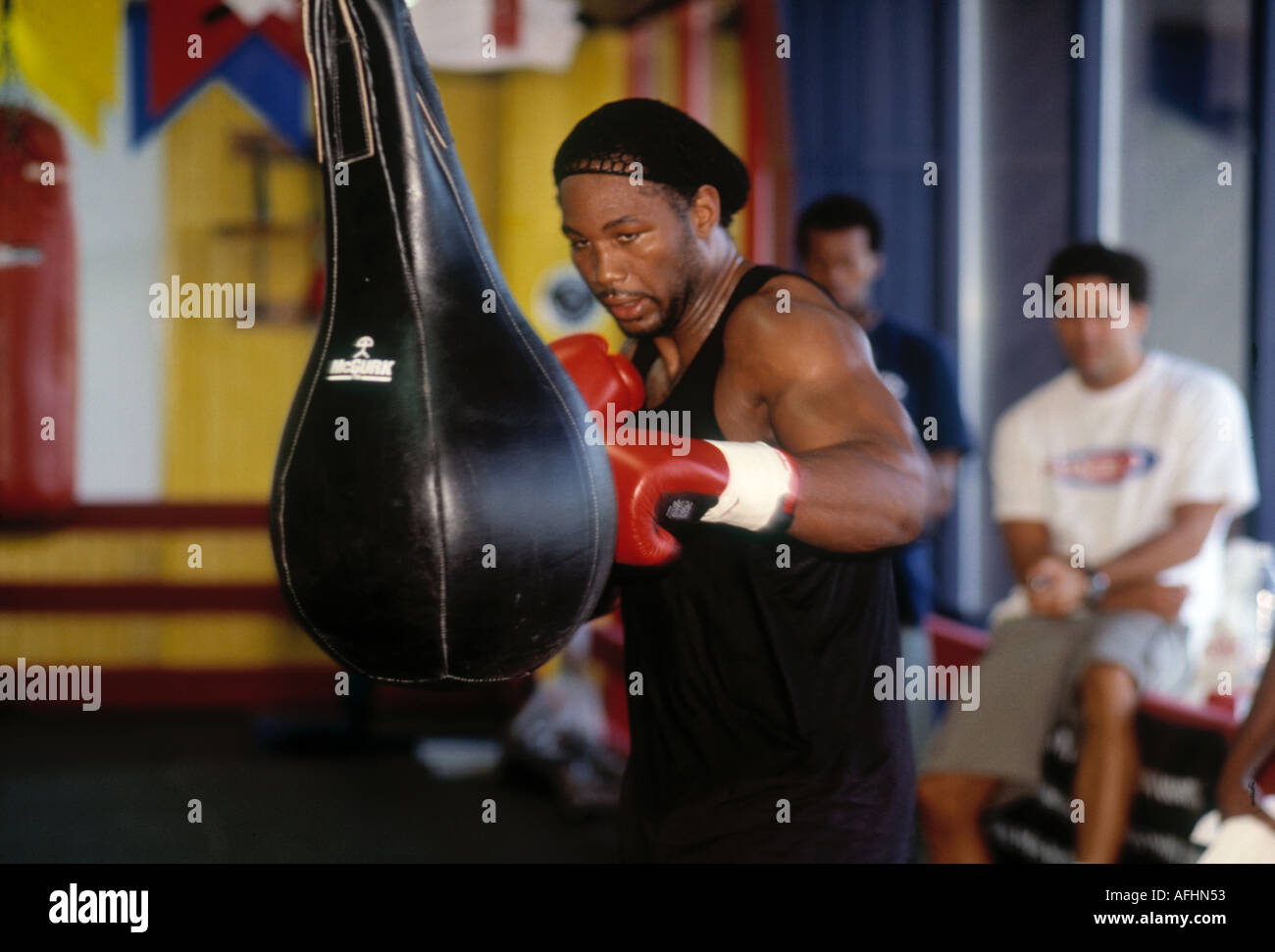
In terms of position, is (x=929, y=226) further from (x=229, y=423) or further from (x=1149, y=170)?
(x=229, y=423)

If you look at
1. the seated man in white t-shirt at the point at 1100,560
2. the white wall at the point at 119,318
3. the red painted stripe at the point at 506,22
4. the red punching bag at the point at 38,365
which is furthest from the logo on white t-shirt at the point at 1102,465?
the white wall at the point at 119,318

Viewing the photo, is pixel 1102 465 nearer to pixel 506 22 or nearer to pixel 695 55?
pixel 506 22

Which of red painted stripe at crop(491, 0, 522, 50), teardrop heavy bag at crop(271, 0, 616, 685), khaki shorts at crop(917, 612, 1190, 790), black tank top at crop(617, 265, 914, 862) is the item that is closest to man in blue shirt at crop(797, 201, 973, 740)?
khaki shorts at crop(917, 612, 1190, 790)

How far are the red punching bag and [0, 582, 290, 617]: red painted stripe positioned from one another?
61.9 inches

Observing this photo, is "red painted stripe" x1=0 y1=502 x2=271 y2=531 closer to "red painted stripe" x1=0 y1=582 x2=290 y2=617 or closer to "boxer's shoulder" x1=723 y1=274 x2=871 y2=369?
"red painted stripe" x1=0 y1=582 x2=290 y2=617

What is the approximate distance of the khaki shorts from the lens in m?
2.62

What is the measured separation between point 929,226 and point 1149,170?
32.0 inches

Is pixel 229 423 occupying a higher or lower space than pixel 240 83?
lower

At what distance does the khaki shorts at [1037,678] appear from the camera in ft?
8.59

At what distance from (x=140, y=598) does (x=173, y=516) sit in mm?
379

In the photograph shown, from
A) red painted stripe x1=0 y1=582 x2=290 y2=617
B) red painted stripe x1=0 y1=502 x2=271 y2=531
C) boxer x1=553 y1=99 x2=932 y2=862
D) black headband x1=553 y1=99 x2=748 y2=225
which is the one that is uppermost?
black headband x1=553 y1=99 x2=748 y2=225
